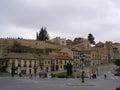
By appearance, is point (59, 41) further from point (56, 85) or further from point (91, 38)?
point (56, 85)

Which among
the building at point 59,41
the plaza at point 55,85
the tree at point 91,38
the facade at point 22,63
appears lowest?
the plaza at point 55,85

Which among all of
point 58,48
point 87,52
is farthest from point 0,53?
point 87,52

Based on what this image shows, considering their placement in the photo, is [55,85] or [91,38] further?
[91,38]

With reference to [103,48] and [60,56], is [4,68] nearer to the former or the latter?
[60,56]

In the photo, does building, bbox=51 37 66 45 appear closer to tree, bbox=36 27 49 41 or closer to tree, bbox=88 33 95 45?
tree, bbox=36 27 49 41

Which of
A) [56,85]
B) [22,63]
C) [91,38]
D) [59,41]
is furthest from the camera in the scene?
[91,38]

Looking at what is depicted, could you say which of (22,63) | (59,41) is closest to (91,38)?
(59,41)

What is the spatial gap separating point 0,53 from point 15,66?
17.7 meters

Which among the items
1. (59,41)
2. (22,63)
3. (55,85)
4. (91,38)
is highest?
(91,38)

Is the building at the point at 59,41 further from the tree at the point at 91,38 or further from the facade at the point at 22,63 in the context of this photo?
the facade at the point at 22,63

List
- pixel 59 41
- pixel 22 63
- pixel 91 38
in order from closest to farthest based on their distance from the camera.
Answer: pixel 22 63
pixel 59 41
pixel 91 38

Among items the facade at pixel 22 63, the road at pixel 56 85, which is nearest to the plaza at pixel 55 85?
the road at pixel 56 85

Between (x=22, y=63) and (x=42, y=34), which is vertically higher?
(x=42, y=34)

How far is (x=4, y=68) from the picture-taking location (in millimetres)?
87188
